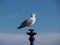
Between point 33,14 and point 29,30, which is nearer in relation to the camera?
point 29,30

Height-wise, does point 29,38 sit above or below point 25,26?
below

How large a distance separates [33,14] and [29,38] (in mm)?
1255

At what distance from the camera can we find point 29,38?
4922mm

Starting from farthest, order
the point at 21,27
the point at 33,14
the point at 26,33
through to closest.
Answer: the point at 33,14
the point at 21,27
the point at 26,33

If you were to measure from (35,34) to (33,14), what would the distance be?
119 cm

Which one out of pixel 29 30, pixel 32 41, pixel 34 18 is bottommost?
pixel 32 41

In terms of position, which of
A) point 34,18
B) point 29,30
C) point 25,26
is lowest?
point 29,30

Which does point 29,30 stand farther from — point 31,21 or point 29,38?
point 31,21

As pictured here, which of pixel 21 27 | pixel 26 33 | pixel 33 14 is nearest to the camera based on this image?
pixel 26 33

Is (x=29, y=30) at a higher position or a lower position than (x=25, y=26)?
lower

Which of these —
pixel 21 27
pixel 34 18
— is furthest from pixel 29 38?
pixel 34 18

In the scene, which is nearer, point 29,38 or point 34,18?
point 29,38

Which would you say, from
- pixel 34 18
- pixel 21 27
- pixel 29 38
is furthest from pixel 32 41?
pixel 34 18

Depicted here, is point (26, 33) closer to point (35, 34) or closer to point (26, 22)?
point (35, 34)
